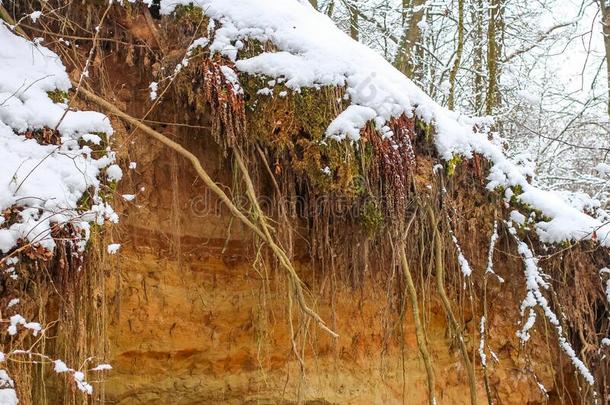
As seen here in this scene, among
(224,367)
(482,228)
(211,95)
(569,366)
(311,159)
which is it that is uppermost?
(211,95)

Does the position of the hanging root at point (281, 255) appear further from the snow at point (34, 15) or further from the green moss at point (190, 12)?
the snow at point (34, 15)

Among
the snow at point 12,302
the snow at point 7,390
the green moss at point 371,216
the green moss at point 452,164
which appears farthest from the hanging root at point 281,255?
the green moss at point 452,164

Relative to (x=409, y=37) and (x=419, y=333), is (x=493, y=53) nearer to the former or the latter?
(x=409, y=37)

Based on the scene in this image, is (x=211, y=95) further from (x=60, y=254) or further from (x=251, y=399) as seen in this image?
(x=251, y=399)

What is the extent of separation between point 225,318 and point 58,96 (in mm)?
1904

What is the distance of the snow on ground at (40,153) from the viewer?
8.17ft

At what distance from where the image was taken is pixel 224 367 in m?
3.99

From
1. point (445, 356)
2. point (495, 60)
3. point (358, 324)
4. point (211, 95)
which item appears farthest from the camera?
point (495, 60)

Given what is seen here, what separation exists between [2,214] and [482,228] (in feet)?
11.6

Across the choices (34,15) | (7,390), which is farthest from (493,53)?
(7,390)

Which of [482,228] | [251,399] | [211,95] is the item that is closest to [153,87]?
[211,95]

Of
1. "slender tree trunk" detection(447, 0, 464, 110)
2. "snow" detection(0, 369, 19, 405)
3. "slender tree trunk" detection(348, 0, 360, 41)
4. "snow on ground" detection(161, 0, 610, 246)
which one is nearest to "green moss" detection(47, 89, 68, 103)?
"snow on ground" detection(161, 0, 610, 246)

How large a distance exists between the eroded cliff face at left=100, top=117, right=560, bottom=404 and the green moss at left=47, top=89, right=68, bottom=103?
0.58 metres

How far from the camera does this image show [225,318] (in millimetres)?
3980
